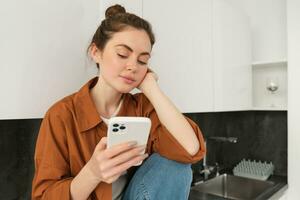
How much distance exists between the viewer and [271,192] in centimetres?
150

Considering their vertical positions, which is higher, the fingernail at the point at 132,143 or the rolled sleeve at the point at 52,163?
the fingernail at the point at 132,143

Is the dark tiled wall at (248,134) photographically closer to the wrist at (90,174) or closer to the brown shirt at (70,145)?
the brown shirt at (70,145)


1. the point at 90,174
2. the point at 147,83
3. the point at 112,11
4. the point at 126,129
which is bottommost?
the point at 90,174

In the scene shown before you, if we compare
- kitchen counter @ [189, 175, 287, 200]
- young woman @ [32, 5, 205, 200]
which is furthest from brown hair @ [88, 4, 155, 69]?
kitchen counter @ [189, 175, 287, 200]

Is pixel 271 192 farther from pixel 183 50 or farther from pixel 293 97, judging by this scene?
pixel 183 50

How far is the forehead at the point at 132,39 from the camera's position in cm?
76

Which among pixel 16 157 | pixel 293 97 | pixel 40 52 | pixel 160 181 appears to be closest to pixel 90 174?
pixel 160 181

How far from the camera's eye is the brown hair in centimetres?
78

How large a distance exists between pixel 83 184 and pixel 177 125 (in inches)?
12.3

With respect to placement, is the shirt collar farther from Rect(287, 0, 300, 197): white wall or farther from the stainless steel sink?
Rect(287, 0, 300, 197): white wall

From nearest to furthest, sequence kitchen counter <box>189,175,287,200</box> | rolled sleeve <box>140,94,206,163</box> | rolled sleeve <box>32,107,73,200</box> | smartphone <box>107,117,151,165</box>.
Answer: smartphone <box>107,117,151,165</box>, rolled sleeve <box>32,107,73,200</box>, rolled sleeve <box>140,94,206,163</box>, kitchen counter <box>189,175,287,200</box>

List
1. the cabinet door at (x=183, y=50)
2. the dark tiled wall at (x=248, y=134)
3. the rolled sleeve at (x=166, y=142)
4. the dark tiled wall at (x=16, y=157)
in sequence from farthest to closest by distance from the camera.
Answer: the dark tiled wall at (x=248, y=134) → the cabinet door at (x=183, y=50) → the dark tiled wall at (x=16, y=157) → the rolled sleeve at (x=166, y=142)

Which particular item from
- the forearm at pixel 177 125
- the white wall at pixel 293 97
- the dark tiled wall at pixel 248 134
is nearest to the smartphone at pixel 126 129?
the forearm at pixel 177 125

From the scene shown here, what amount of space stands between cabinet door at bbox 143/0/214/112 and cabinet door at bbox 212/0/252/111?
0.07m
